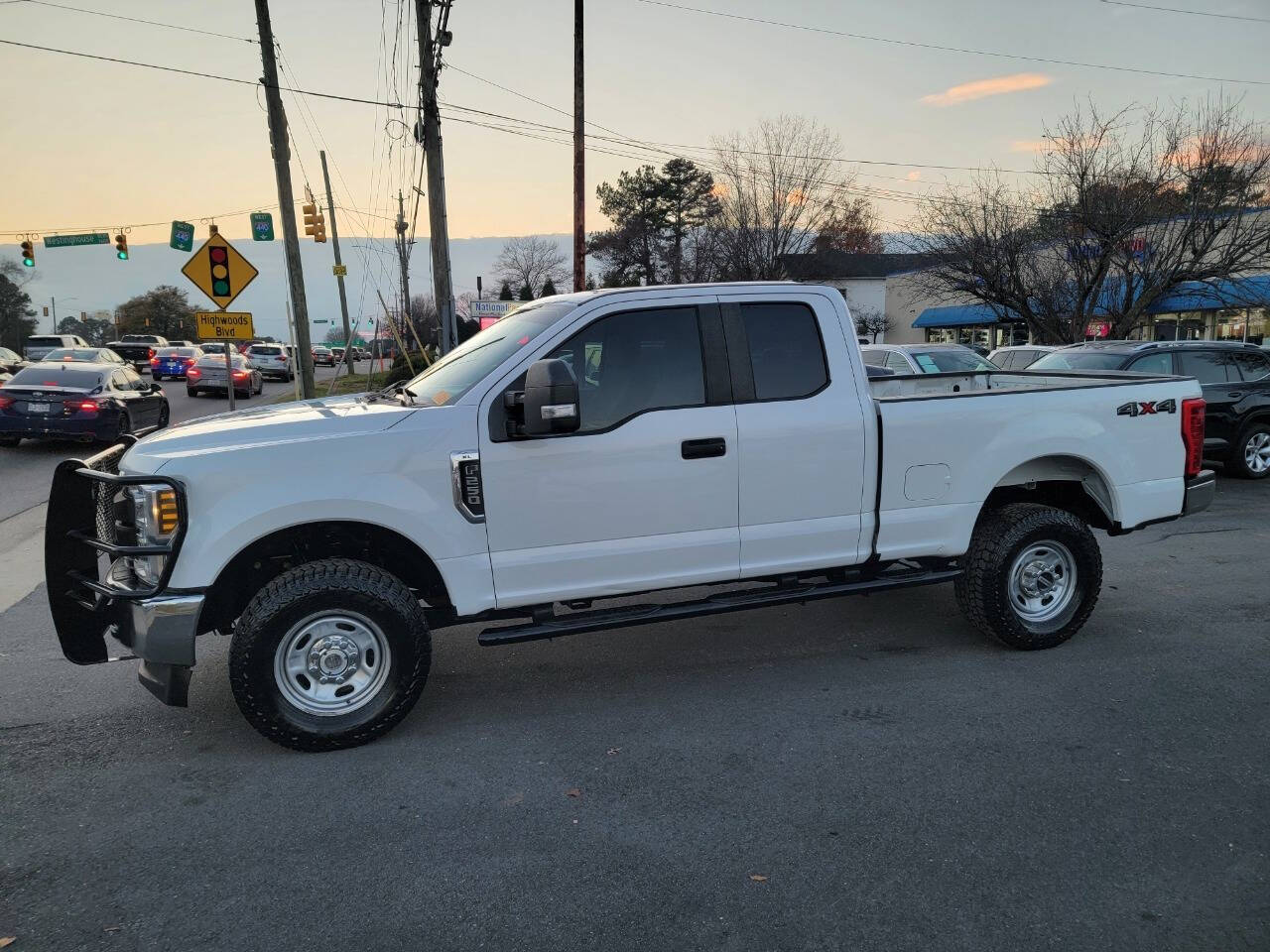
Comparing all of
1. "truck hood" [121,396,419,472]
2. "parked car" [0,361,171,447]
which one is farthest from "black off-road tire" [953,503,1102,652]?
"parked car" [0,361,171,447]

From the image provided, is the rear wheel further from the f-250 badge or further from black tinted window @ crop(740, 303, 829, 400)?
black tinted window @ crop(740, 303, 829, 400)

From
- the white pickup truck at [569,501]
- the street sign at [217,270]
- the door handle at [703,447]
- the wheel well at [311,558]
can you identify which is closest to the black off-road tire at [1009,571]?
the white pickup truck at [569,501]

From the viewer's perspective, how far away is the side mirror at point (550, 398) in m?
3.94

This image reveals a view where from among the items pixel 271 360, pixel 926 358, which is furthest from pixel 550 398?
pixel 271 360

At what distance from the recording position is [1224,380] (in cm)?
1146

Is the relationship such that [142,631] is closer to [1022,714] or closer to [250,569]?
[250,569]

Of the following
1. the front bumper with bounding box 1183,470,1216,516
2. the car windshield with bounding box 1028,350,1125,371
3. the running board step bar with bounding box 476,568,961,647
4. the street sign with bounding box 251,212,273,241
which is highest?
the street sign with bounding box 251,212,273,241

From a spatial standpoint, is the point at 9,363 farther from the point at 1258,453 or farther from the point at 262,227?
the point at 1258,453

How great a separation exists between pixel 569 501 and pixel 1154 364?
9735 mm

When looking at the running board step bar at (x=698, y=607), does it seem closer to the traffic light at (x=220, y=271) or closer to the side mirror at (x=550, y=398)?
the side mirror at (x=550, y=398)

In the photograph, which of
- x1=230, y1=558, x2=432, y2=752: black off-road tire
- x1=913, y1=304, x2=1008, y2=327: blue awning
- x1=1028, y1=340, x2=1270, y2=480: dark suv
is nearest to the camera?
x1=230, y1=558, x2=432, y2=752: black off-road tire

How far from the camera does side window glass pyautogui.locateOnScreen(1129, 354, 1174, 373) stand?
1089cm

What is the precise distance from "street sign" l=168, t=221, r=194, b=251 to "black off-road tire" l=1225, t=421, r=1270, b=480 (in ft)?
116

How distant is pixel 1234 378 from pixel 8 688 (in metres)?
13.4
